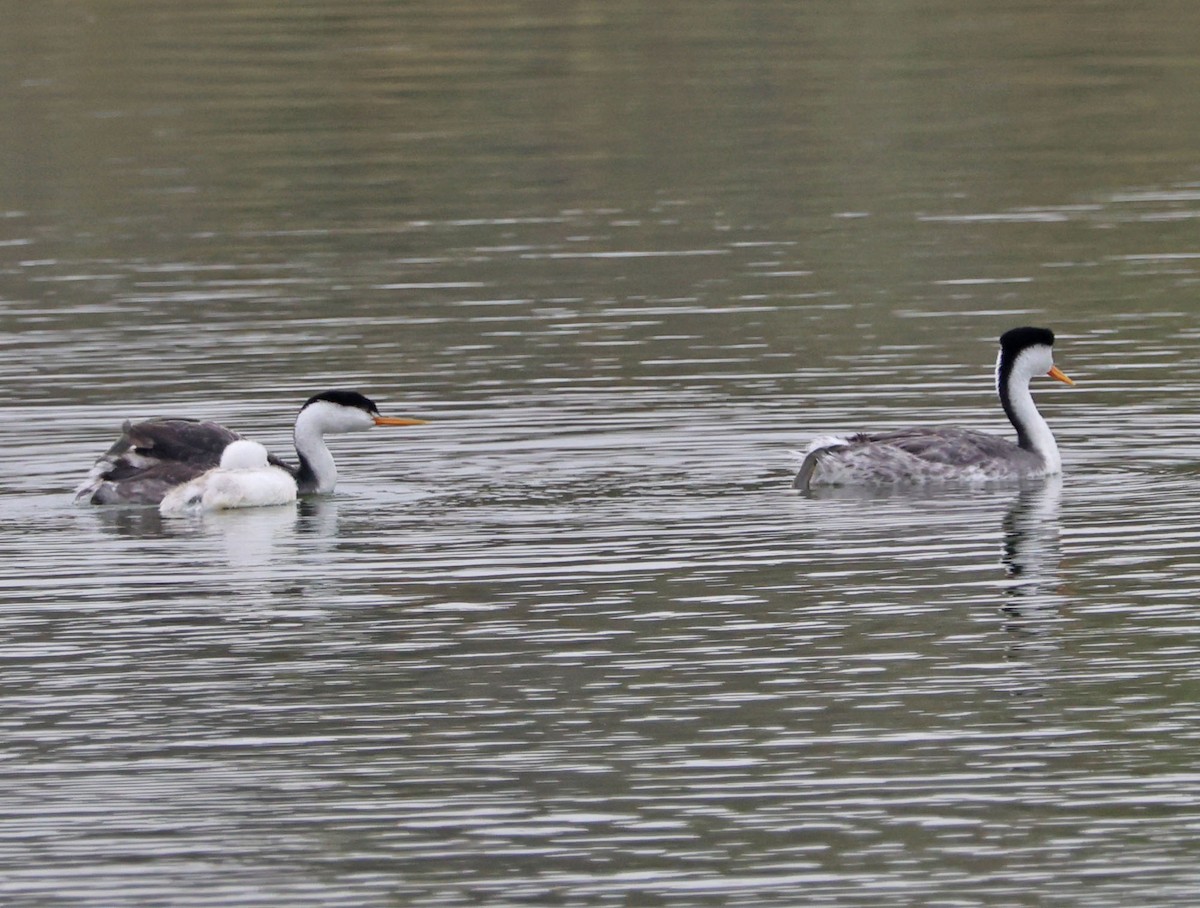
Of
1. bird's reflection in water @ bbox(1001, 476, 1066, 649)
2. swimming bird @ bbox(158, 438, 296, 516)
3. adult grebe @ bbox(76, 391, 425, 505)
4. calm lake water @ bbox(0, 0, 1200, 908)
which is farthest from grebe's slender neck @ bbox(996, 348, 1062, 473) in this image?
swimming bird @ bbox(158, 438, 296, 516)

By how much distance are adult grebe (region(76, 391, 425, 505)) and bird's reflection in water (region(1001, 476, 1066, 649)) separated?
13.9 ft

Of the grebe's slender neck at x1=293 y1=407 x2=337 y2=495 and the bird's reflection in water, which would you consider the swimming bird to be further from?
the bird's reflection in water

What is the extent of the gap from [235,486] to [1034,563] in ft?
16.9

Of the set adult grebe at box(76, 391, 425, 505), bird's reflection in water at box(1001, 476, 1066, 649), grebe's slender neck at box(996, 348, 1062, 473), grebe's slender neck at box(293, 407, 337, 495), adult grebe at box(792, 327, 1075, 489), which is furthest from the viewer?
grebe's slender neck at box(293, 407, 337, 495)

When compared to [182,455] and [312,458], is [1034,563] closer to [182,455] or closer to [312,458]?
[312,458]

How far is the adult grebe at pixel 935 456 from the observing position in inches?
646

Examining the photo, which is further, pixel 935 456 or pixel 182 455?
pixel 182 455

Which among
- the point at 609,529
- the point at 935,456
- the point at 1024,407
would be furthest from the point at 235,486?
the point at 1024,407

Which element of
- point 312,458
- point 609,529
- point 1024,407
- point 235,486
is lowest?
point 609,529

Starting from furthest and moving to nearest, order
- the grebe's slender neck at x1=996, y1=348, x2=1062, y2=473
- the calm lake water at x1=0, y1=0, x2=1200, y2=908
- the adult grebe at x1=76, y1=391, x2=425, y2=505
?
the grebe's slender neck at x1=996, y1=348, x2=1062, y2=473, the adult grebe at x1=76, y1=391, x2=425, y2=505, the calm lake water at x1=0, y1=0, x2=1200, y2=908

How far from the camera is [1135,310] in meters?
22.8

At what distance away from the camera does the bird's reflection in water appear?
42.0 ft

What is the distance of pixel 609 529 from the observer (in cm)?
1518

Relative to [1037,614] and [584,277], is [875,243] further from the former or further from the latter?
[1037,614]
